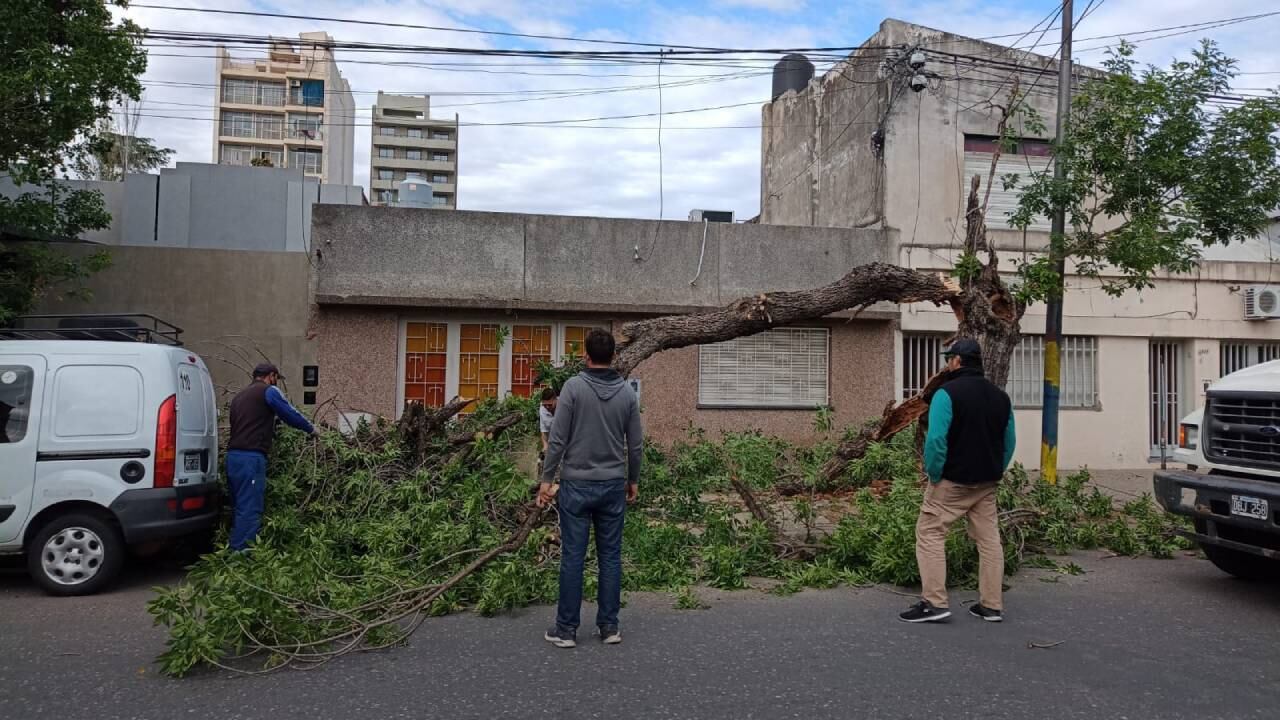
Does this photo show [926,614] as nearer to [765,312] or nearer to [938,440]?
[938,440]

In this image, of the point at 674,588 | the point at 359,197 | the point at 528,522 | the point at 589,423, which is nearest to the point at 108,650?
the point at 528,522

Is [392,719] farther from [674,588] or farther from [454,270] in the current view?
[454,270]

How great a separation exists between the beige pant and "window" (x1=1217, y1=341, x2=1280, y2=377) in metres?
10.9

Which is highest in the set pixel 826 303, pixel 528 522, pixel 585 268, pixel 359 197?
pixel 359 197

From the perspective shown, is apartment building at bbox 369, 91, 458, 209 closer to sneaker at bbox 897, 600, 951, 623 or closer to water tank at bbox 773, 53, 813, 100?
water tank at bbox 773, 53, 813, 100

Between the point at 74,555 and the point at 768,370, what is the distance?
895 cm

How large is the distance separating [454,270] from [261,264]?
2.52 m

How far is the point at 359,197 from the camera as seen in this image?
67.2ft

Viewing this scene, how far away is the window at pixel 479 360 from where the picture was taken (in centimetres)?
1239

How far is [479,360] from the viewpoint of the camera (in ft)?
40.8

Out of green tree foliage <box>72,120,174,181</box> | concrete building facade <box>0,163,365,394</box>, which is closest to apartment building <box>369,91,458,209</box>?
green tree foliage <box>72,120,174,181</box>

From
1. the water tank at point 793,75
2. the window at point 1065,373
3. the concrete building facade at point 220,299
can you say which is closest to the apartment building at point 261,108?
the water tank at point 793,75

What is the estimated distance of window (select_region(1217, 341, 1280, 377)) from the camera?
14.2m

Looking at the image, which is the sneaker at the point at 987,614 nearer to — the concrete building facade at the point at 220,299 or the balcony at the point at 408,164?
the concrete building facade at the point at 220,299
